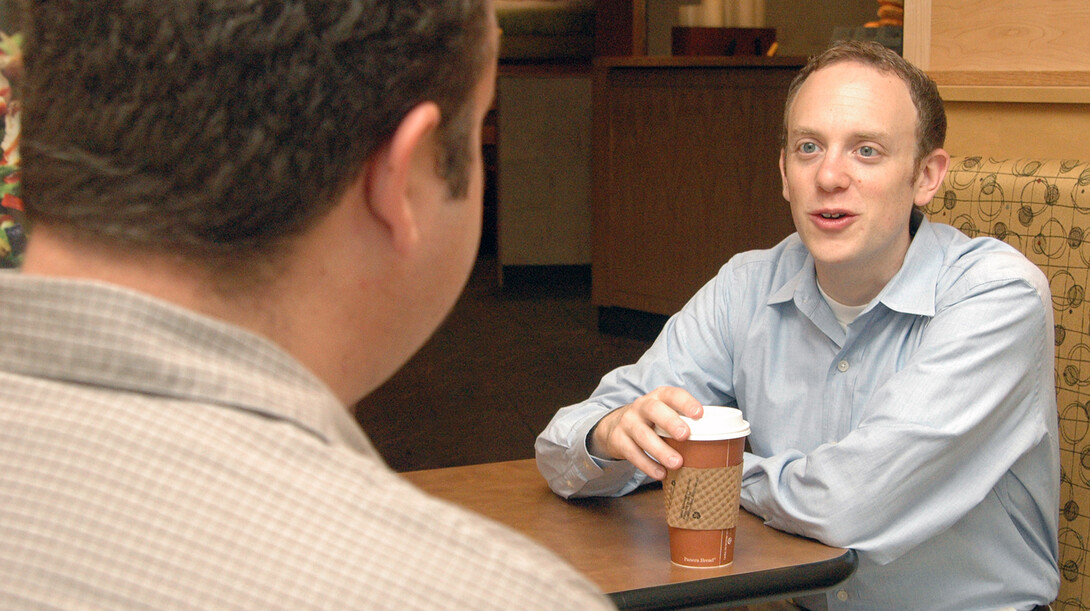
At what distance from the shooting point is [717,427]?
4.09 ft

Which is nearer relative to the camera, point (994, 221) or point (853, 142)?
point (853, 142)

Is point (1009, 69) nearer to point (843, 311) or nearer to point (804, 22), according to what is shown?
point (843, 311)

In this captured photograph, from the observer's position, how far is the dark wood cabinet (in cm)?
520

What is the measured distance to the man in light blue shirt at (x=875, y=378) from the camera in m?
1.46

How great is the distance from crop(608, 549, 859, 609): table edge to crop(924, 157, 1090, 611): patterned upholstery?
685 millimetres

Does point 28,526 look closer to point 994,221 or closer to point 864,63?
point 864,63

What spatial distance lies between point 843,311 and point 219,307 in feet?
4.39

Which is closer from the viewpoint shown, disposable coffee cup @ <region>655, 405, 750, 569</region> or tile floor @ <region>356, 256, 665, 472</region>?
disposable coffee cup @ <region>655, 405, 750, 569</region>

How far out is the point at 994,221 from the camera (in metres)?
1.93

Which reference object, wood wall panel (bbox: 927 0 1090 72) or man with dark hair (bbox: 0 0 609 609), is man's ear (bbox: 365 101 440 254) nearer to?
man with dark hair (bbox: 0 0 609 609)

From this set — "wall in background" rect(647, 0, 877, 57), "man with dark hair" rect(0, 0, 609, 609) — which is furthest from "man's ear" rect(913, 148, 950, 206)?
"wall in background" rect(647, 0, 877, 57)

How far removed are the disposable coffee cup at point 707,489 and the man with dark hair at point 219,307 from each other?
2.35 ft

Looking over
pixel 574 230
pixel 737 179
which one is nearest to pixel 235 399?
pixel 737 179

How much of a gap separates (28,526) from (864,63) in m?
1.50
